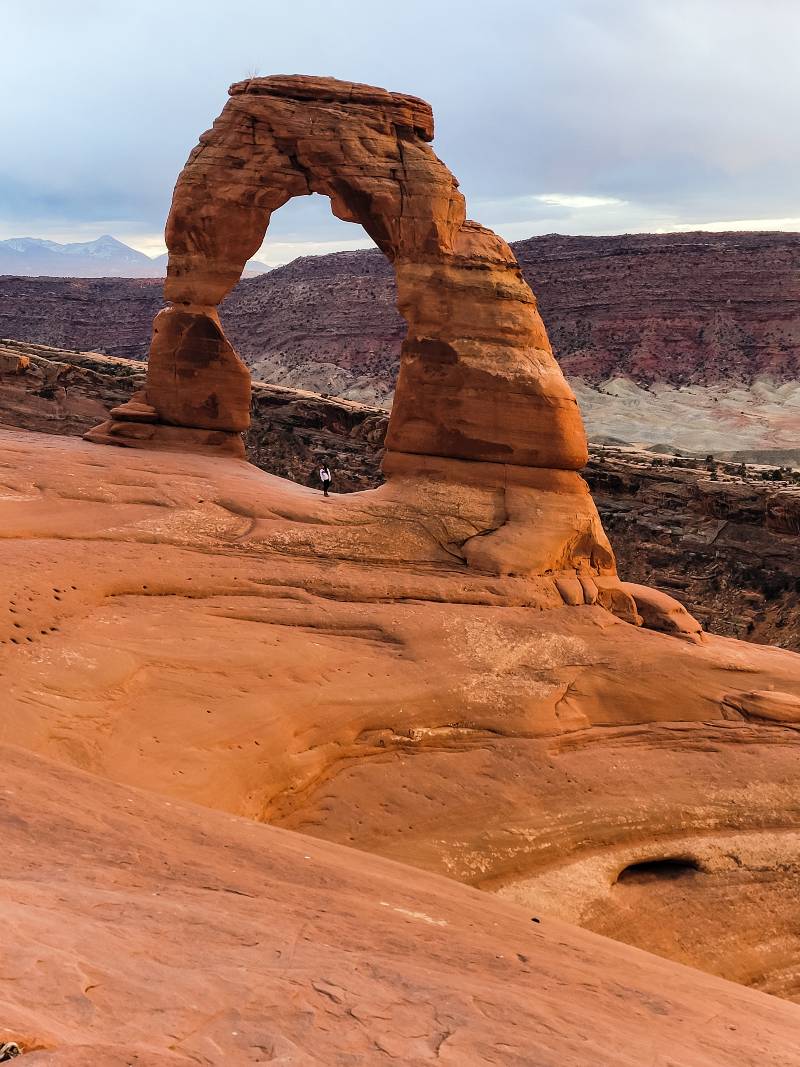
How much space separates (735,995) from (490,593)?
6637 mm

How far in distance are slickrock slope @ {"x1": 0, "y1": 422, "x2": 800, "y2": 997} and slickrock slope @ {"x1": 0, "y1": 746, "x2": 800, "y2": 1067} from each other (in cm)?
186

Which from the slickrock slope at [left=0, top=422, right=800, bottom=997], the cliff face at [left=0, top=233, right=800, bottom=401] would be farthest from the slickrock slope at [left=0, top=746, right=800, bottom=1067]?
the cliff face at [left=0, top=233, right=800, bottom=401]

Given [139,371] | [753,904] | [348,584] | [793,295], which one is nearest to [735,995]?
[753,904]

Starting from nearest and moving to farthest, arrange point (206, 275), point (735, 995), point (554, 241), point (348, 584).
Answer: point (735, 995) < point (348, 584) < point (206, 275) < point (554, 241)

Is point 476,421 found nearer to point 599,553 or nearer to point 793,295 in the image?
point 599,553

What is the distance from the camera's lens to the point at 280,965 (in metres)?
4.66

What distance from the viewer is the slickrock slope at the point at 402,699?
928 centimetres

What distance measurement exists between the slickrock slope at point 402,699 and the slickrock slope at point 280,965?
1.86m

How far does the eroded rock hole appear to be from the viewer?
1019 cm

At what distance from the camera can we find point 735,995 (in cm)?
663

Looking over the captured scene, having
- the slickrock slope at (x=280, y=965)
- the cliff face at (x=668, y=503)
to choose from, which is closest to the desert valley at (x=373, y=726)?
the slickrock slope at (x=280, y=965)

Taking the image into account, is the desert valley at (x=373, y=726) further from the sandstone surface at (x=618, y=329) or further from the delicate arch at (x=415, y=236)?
the sandstone surface at (x=618, y=329)

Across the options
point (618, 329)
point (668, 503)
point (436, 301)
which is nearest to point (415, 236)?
point (436, 301)

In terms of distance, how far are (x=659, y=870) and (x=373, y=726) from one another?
3242 mm
